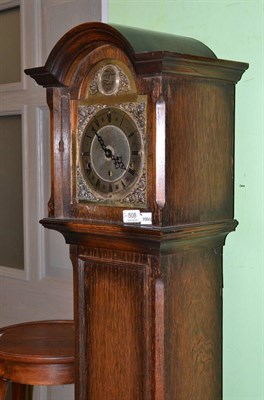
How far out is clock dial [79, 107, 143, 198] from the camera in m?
2.01

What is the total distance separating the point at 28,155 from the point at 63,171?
1018 millimetres

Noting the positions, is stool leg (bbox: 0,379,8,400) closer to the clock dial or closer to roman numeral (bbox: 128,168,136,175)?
the clock dial

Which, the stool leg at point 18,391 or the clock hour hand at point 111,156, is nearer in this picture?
the clock hour hand at point 111,156

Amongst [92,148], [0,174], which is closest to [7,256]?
[0,174]

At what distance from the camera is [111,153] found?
81.6 inches

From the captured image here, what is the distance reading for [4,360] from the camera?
2283 millimetres

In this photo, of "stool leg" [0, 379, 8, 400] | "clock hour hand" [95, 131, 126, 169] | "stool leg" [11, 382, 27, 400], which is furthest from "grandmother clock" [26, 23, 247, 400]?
"stool leg" [11, 382, 27, 400]

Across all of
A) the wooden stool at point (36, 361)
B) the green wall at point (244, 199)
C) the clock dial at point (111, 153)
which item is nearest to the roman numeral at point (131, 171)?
the clock dial at point (111, 153)

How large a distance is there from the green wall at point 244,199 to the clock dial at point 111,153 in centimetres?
43

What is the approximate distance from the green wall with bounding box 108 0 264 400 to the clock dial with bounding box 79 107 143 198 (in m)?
0.43

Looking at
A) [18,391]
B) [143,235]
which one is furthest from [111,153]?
[18,391]

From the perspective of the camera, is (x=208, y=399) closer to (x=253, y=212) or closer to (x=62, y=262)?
(x=253, y=212)

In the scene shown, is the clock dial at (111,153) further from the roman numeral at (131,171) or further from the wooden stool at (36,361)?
the wooden stool at (36,361)

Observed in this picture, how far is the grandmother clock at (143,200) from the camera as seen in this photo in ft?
6.37
